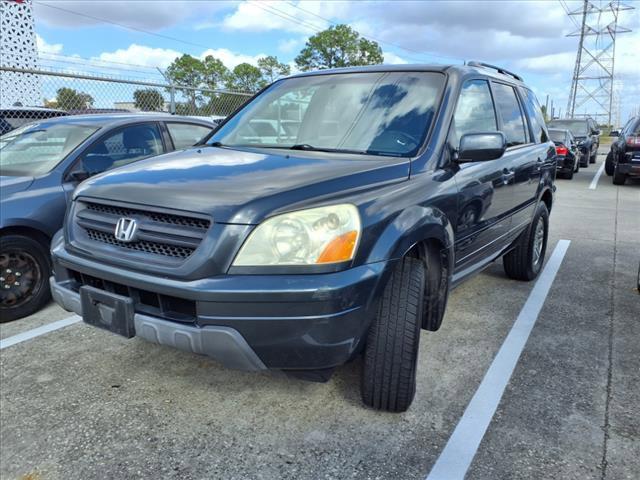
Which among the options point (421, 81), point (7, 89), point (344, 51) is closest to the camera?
point (421, 81)

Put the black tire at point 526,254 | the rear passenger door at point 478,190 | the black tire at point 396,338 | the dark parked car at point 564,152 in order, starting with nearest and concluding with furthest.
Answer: the black tire at point 396,338
the rear passenger door at point 478,190
the black tire at point 526,254
the dark parked car at point 564,152

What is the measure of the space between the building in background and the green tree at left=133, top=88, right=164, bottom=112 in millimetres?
16374

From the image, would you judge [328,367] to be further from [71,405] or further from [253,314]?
[71,405]

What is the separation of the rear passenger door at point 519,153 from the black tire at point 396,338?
176 cm

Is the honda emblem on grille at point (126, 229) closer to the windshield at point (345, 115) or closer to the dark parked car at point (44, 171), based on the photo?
the windshield at point (345, 115)

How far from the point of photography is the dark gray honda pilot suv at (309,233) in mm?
2111

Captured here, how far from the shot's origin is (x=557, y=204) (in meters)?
9.94

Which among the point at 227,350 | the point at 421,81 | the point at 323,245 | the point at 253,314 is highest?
the point at 421,81

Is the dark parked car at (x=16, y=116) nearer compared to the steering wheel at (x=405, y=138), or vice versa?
the steering wheel at (x=405, y=138)

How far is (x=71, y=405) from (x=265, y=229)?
160 centimetres

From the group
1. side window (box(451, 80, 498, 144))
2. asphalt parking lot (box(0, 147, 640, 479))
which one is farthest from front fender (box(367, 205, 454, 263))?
asphalt parking lot (box(0, 147, 640, 479))

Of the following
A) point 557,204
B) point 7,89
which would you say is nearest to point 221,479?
point 557,204

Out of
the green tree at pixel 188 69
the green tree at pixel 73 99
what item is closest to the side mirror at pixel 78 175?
the green tree at pixel 73 99

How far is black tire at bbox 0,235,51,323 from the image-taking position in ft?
12.7
